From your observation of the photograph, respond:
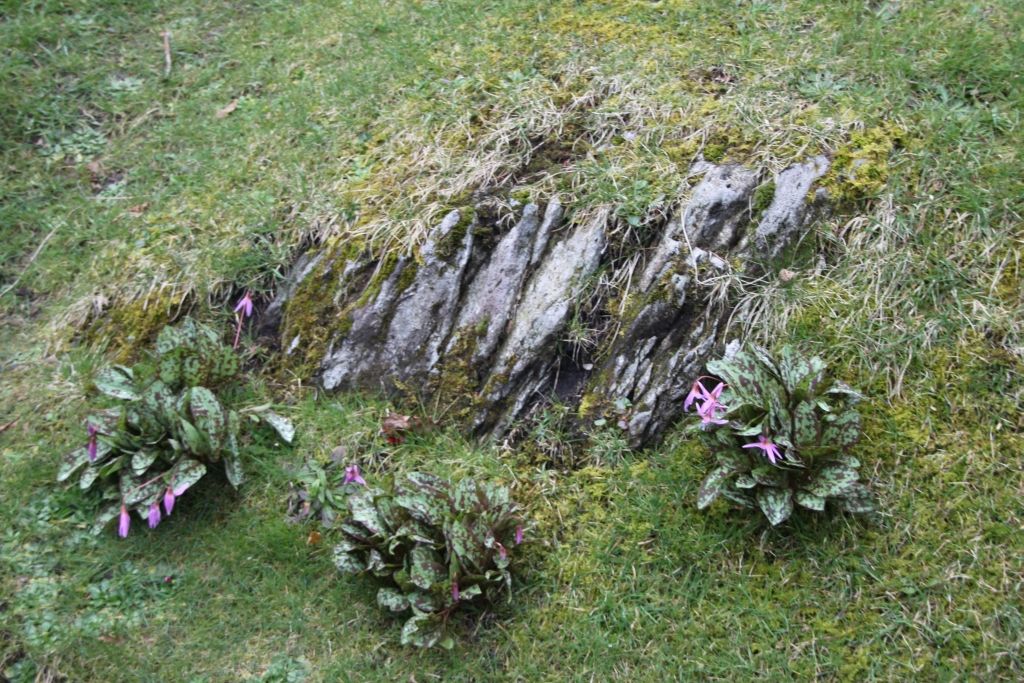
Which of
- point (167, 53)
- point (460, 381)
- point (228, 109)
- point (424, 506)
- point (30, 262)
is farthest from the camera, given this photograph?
point (167, 53)

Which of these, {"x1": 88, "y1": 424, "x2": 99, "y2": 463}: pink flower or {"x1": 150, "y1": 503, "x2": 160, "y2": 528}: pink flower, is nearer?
{"x1": 150, "y1": 503, "x2": 160, "y2": 528}: pink flower

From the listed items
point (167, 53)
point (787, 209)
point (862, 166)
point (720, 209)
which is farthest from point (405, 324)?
point (167, 53)

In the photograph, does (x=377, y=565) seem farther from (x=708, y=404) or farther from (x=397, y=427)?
(x=708, y=404)

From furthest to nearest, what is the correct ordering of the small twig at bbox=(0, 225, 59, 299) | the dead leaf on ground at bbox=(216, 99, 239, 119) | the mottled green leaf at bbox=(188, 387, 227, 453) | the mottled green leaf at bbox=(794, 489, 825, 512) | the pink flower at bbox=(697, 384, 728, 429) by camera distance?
1. the dead leaf on ground at bbox=(216, 99, 239, 119)
2. the small twig at bbox=(0, 225, 59, 299)
3. the mottled green leaf at bbox=(188, 387, 227, 453)
4. the pink flower at bbox=(697, 384, 728, 429)
5. the mottled green leaf at bbox=(794, 489, 825, 512)

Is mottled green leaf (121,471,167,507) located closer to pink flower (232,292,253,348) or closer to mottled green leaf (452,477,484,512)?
pink flower (232,292,253,348)

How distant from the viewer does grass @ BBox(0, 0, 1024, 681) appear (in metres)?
3.20

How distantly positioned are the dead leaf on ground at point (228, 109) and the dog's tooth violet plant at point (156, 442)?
2178 mm

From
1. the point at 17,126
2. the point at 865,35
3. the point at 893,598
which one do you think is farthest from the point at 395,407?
the point at 17,126

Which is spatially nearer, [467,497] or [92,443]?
[467,497]

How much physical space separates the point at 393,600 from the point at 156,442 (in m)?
1.39

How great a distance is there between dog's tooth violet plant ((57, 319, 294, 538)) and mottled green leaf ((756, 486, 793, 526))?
2169 millimetres

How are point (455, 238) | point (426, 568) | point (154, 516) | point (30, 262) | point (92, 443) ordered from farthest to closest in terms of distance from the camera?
point (30, 262) < point (455, 238) < point (92, 443) < point (154, 516) < point (426, 568)

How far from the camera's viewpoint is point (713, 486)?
3.30 metres

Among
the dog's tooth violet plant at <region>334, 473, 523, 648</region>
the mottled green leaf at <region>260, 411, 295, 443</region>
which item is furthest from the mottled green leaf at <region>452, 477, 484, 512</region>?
the mottled green leaf at <region>260, 411, 295, 443</region>
